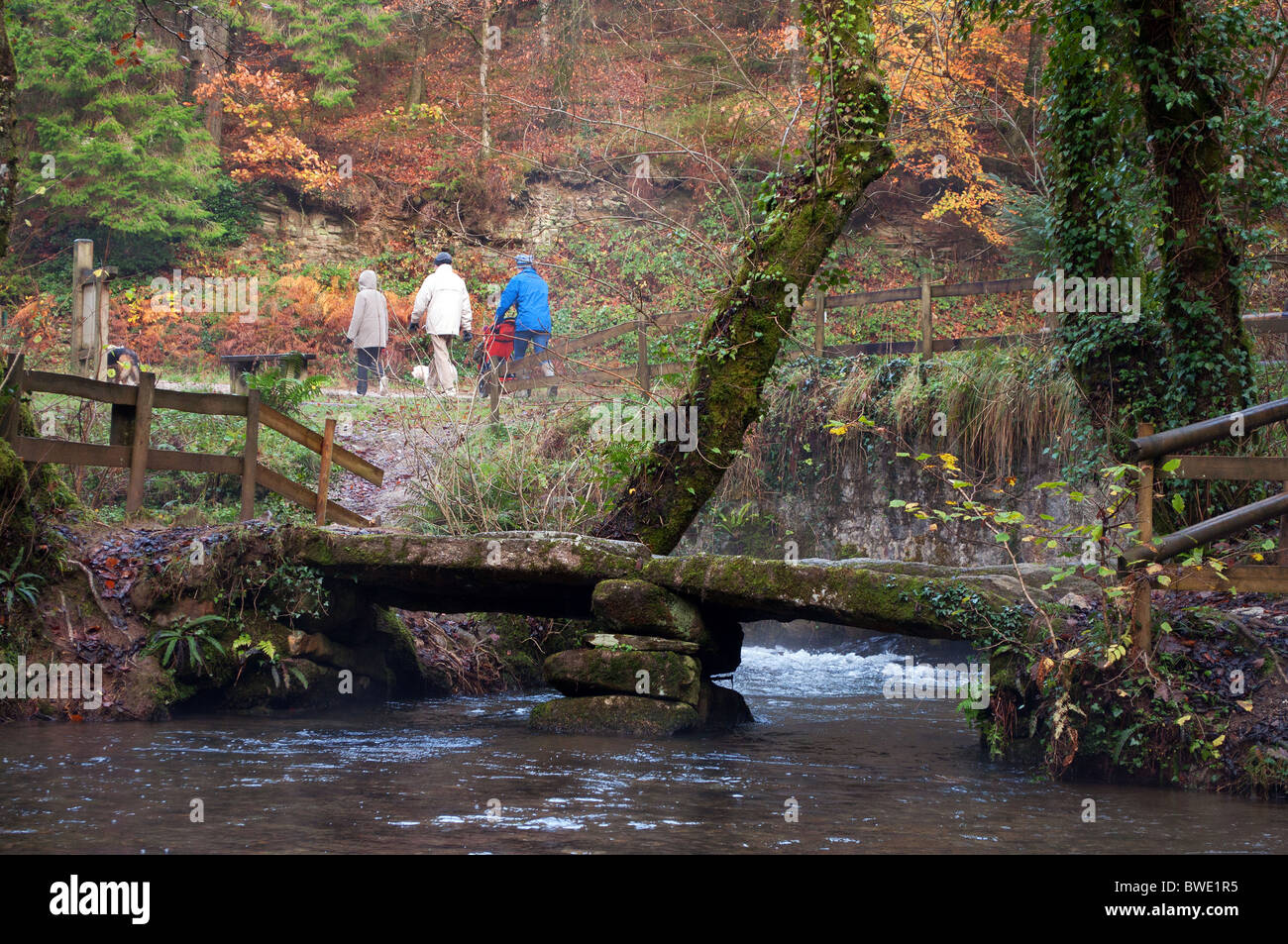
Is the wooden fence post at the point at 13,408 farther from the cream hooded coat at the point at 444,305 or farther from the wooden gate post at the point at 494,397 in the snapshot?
the cream hooded coat at the point at 444,305

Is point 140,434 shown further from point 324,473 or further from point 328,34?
point 328,34

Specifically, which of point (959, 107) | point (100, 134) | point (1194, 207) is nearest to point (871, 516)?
point (1194, 207)

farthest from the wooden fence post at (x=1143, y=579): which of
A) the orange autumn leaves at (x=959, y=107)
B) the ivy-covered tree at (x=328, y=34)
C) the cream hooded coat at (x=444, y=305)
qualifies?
the ivy-covered tree at (x=328, y=34)

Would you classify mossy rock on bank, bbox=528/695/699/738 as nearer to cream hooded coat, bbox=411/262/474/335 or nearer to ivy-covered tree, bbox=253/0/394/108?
cream hooded coat, bbox=411/262/474/335

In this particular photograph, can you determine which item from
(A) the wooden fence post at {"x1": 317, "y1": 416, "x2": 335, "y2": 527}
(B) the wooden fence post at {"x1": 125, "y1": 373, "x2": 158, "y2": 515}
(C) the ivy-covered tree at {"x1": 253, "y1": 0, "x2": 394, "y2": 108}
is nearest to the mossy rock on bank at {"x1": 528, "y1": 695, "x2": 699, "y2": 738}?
(A) the wooden fence post at {"x1": 317, "y1": 416, "x2": 335, "y2": 527}

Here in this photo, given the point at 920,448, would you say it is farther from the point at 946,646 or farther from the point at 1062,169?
the point at 1062,169

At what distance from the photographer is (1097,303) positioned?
9531 millimetres

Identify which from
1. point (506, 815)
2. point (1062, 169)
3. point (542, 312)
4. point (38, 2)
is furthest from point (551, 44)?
point (506, 815)

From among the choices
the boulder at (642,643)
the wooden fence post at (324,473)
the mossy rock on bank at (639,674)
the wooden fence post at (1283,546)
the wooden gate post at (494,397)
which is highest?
the wooden gate post at (494,397)

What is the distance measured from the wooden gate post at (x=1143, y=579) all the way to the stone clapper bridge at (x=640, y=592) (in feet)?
3.46

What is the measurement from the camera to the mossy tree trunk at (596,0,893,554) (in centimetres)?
978

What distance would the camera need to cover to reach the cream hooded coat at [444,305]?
17031mm
